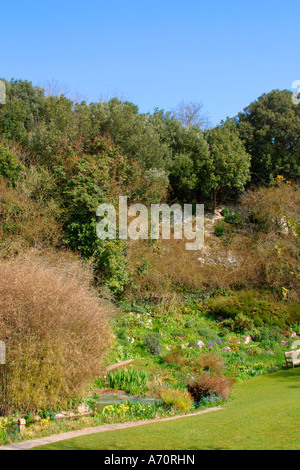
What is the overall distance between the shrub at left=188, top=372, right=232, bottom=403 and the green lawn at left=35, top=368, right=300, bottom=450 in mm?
1298

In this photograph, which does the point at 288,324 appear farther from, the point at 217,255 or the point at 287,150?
the point at 287,150

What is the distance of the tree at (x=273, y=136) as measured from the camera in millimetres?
28406

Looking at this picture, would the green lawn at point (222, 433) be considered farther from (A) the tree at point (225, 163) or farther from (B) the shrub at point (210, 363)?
(A) the tree at point (225, 163)

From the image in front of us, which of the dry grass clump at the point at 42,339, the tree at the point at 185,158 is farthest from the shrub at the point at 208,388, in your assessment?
the tree at the point at 185,158

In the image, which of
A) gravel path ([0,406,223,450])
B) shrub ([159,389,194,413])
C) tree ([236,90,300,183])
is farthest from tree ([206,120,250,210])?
gravel path ([0,406,223,450])

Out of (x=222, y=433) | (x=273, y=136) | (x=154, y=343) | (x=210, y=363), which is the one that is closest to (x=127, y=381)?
(x=210, y=363)

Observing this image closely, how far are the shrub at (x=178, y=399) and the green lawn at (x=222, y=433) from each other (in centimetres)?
111

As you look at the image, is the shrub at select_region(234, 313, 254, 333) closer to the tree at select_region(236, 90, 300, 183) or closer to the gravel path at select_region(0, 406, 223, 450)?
the gravel path at select_region(0, 406, 223, 450)

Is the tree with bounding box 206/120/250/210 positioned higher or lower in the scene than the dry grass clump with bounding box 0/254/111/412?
higher

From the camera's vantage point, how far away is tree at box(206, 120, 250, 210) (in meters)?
26.2

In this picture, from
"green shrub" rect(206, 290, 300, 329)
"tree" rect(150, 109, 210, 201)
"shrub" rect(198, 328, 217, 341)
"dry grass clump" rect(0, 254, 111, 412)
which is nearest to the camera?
"dry grass clump" rect(0, 254, 111, 412)

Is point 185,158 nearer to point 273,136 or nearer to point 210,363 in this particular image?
point 273,136

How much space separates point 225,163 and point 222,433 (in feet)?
72.2

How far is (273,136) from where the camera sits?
96.7ft
